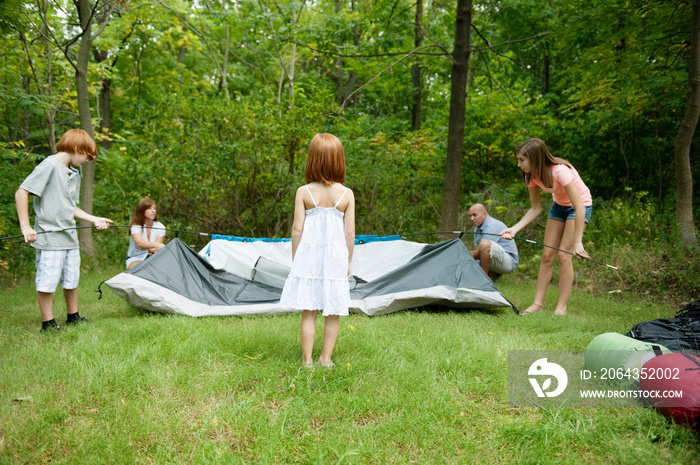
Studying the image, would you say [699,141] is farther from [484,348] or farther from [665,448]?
[665,448]

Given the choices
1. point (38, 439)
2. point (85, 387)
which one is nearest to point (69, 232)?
point (85, 387)

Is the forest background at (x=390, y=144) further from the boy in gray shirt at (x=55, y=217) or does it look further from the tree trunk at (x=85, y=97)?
the boy in gray shirt at (x=55, y=217)

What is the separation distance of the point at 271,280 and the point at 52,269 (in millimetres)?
1774

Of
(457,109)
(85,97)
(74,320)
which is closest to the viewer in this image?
(74,320)

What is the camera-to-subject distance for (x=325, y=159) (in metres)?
2.31

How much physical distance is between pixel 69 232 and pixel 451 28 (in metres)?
10.7

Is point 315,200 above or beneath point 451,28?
beneath

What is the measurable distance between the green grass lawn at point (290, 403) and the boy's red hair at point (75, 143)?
1.21 meters

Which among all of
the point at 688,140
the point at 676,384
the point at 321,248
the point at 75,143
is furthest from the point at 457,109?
the point at 676,384

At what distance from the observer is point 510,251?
15.2 feet

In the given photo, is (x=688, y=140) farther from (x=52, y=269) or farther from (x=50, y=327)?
(x=50, y=327)

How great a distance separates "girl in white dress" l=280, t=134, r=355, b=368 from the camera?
2.28 metres

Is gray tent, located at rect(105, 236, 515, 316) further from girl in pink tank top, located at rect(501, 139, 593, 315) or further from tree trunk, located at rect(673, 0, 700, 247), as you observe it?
tree trunk, located at rect(673, 0, 700, 247)

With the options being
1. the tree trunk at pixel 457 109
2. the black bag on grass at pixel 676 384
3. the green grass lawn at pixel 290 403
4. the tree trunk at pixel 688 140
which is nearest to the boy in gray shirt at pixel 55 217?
the green grass lawn at pixel 290 403
